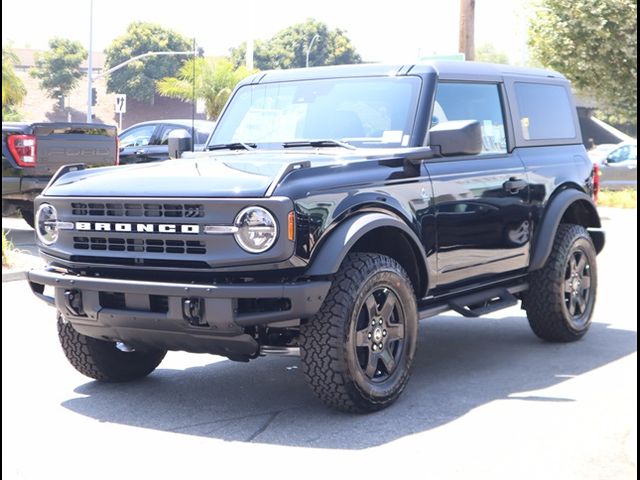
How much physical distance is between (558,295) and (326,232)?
268 cm

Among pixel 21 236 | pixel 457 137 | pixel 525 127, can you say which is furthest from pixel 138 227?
pixel 21 236

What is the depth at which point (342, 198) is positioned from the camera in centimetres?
609

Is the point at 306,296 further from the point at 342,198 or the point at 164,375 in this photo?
the point at 164,375

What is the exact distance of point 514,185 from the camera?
7633 millimetres

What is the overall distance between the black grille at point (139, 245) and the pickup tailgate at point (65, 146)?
26.7 feet

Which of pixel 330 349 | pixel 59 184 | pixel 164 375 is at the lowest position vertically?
pixel 164 375

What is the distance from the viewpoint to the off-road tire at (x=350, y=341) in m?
5.88

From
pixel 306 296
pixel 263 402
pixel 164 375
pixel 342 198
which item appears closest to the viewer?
pixel 306 296

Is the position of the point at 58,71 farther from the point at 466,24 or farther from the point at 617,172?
the point at 466,24

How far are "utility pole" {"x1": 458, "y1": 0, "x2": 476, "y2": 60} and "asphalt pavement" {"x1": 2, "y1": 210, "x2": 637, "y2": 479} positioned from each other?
14421 millimetres

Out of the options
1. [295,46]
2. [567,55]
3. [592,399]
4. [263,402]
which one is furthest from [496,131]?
[295,46]

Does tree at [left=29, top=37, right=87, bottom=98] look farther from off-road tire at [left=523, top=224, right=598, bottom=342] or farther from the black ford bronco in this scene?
the black ford bronco

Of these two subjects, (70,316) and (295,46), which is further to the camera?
(295,46)

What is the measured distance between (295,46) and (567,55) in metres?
88.4
